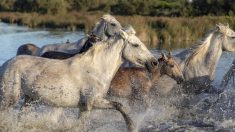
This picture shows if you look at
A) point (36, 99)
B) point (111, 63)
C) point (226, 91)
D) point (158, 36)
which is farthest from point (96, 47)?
point (158, 36)

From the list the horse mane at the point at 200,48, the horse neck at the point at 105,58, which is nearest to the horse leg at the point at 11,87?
the horse neck at the point at 105,58

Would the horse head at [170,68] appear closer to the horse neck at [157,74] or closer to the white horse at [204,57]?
the horse neck at [157,74]

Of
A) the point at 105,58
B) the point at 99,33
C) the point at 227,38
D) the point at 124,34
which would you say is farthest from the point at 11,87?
the point at 227,38

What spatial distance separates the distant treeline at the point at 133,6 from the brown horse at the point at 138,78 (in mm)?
27800

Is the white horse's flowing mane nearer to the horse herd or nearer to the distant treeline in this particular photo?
the horse herd

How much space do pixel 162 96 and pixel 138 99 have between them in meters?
0.67

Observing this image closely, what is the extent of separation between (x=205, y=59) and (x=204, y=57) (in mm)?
44

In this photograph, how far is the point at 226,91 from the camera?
9062mm

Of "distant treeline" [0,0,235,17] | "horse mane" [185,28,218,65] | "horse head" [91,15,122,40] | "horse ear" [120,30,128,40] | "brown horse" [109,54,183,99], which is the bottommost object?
"distant treeline" [0,0,235,17]

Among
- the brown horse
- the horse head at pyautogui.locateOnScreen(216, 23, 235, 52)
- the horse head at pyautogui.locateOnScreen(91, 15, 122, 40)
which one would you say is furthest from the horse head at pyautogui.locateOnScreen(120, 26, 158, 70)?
the horse head at pyautogui.locateOnScreen(216, 23, 235, 52)

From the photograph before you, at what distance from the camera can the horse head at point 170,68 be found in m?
8.20

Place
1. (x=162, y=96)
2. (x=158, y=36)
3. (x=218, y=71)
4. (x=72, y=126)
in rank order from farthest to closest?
(x=158, y=36), (x=218, y=71), (x=162, y=96), (x=72, y=126)

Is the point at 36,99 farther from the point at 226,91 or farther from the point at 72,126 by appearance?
the point at 226,91

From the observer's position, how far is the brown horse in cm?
807
